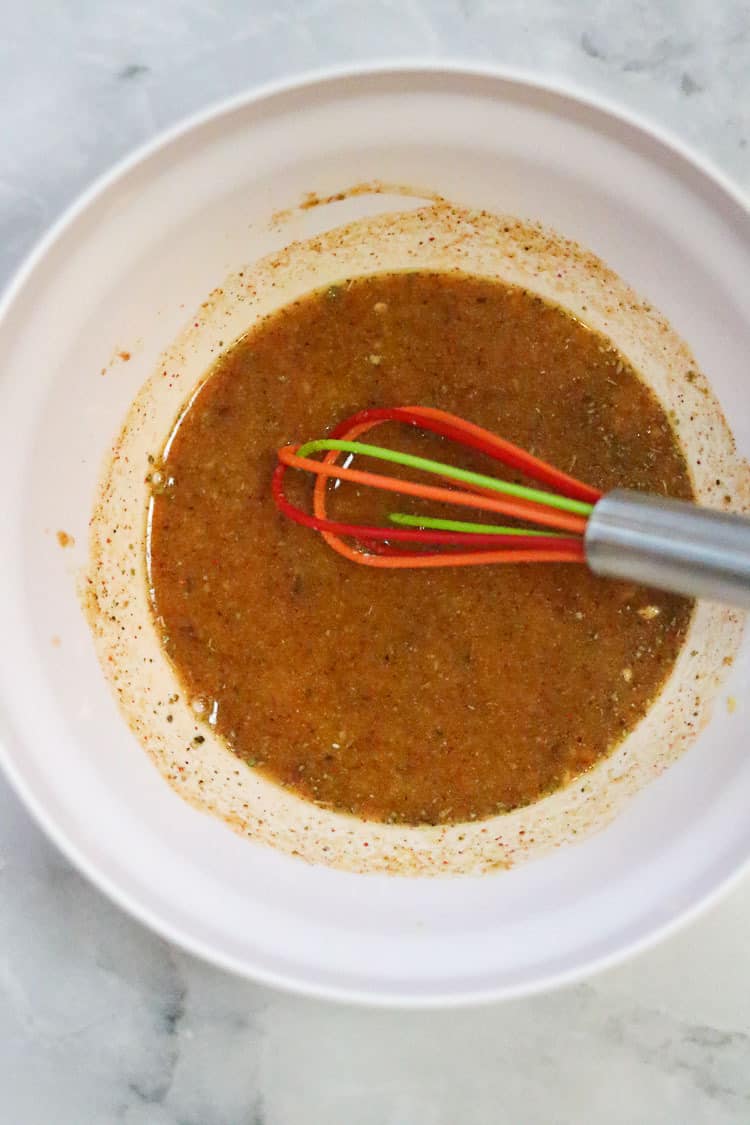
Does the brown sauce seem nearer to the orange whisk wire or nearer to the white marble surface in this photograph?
the orange whisk wire

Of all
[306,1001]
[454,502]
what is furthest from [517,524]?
[306,1001]

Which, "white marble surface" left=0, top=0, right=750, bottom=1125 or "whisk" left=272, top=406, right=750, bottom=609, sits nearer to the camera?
"whisk" left=272, top=406, right=750, bottom=609

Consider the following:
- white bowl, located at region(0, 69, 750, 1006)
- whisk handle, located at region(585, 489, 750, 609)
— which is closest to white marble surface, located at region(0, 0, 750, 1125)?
white bowl, located at region(0, 69, 750, 1006)

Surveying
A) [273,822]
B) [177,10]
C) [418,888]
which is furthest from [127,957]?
[177,10]

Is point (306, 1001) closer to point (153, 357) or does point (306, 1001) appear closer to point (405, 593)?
point (405, 593)

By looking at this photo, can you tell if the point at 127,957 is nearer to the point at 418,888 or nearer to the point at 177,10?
the point at 418,888

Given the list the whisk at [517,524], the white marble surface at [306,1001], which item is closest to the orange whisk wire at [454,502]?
the whisk at [517,524]
